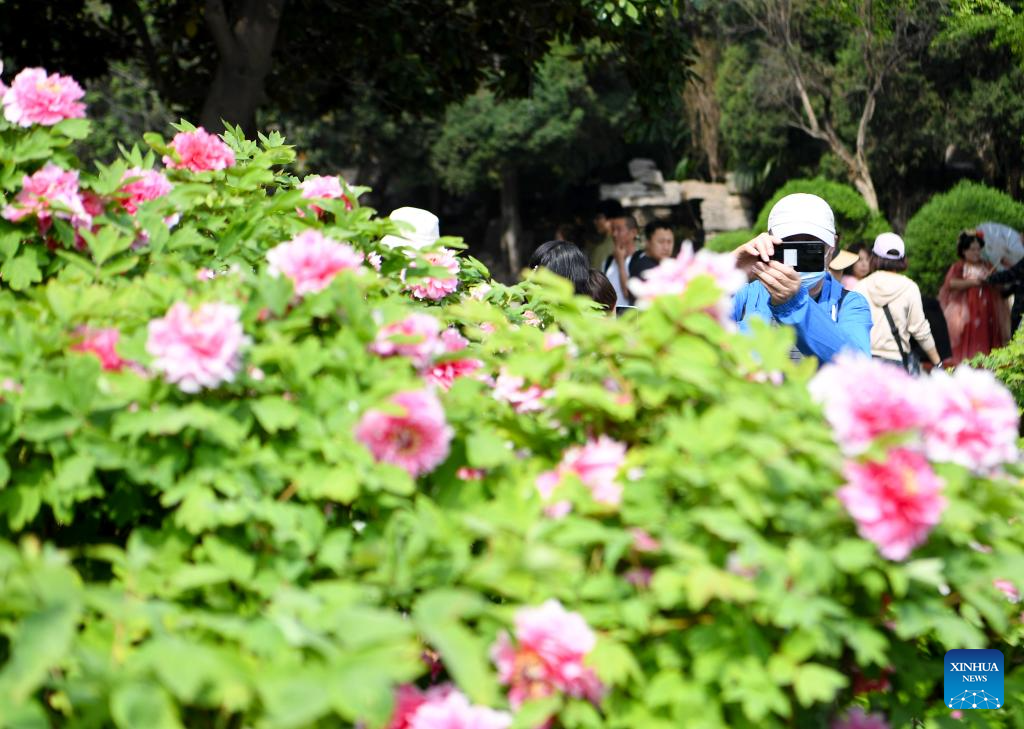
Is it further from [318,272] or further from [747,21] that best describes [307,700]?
[747,21]

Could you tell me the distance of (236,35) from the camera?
345 inches

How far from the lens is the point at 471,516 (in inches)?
71.6

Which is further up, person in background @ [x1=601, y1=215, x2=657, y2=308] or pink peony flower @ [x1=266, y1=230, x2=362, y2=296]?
person in background @ [x1=601, y1=215, x2=657, y2=308]

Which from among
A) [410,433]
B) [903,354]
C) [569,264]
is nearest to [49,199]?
[410,433]

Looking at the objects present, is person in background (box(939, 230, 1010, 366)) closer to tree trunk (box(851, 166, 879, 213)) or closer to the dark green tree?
tree trunk (box(851, 166, 879, 213))

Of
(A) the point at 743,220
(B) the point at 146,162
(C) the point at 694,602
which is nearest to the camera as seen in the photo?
(C) the point at 694,602

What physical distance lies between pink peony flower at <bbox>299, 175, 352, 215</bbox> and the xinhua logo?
163 centimetres

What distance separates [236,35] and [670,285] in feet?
24.3

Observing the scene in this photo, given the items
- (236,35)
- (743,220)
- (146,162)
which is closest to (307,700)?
(146,162)

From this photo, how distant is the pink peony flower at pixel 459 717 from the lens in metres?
1.77

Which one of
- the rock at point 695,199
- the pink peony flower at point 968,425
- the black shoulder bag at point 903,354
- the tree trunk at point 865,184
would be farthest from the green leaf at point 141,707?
the tree trunk at point 865,184

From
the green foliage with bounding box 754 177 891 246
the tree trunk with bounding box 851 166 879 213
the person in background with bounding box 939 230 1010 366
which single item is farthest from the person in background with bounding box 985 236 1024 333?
the tree trunk with bounding box 851 166 879 213

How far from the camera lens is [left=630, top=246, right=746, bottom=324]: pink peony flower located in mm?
2043

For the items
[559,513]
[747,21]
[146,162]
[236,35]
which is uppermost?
[747,21]
